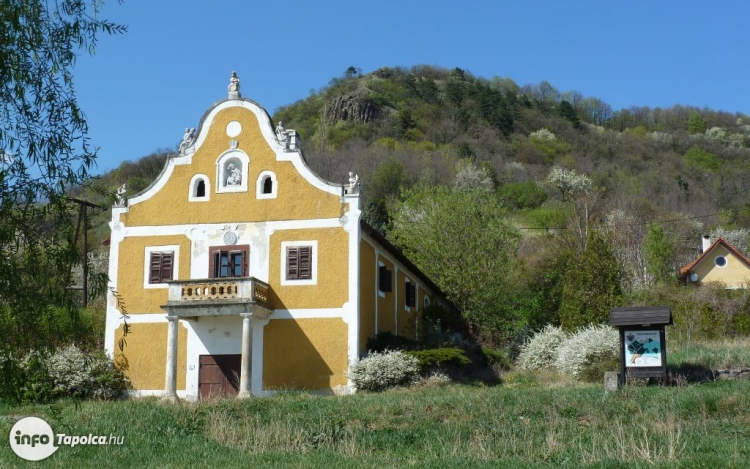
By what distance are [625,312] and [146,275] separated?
56.3ft

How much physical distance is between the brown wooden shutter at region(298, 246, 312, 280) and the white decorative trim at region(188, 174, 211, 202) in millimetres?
4273

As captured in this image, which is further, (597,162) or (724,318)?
(597,162)

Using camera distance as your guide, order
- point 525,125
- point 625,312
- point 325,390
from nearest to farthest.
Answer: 1. point 625,312
2. point 325,390
3. point 525,125

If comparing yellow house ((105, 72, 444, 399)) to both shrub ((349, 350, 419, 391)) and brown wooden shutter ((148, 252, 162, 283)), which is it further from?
shrub ((349, 350, 419, 391))

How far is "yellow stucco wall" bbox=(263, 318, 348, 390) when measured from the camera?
28938 millimetres

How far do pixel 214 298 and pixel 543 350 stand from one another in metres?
13.7

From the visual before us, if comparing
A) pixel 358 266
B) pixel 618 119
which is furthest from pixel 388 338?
pixel 618 119

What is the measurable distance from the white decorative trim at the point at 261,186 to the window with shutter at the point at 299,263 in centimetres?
217

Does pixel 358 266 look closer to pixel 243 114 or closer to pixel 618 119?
pixel 243 114

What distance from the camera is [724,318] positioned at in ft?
121

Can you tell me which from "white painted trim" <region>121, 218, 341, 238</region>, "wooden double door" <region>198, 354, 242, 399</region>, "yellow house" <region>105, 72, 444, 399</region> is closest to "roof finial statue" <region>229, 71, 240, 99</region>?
"yellow house" <region>105, 72, 444, 399</region>

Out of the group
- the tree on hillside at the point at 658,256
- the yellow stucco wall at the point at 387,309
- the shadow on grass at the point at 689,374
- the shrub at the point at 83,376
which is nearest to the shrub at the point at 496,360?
the yellow stucco wall at the point at 387,309

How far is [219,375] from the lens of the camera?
29578 mm

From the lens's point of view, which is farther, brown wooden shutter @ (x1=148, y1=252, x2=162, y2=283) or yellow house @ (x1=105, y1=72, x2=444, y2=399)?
brown wooden shutter @ (x1=148, y1=252, x2=162, y2=283)
